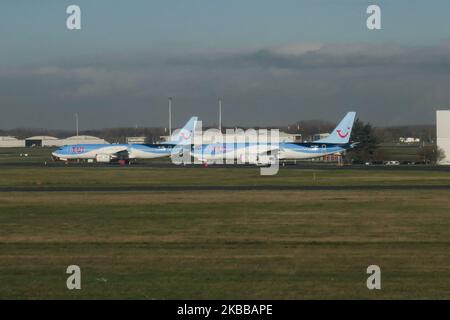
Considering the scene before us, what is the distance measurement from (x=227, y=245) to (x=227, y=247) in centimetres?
47

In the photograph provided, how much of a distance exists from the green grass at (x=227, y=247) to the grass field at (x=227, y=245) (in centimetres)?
4

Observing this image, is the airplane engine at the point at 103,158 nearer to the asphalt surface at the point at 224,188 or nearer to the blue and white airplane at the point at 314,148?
the blue and white airplane at the point at 314,148

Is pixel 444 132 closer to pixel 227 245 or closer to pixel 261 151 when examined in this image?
pixel 261 151

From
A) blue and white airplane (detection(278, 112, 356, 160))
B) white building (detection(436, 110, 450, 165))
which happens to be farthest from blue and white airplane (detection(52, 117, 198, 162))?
white building (detection(436, 110, 450, 165))

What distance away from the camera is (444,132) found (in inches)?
4097

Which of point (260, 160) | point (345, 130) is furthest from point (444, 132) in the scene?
point (260, 160)

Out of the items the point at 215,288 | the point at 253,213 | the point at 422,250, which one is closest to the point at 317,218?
the point at 253,213

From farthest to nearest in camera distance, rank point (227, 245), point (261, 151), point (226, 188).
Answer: point (261, 151) → point (226, 188) → point (227, 245)

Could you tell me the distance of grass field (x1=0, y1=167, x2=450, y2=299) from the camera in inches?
701

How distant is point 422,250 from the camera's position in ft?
77.8

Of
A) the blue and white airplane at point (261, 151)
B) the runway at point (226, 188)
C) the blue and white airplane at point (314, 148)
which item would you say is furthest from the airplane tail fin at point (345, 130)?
the runway at point (226, 188)

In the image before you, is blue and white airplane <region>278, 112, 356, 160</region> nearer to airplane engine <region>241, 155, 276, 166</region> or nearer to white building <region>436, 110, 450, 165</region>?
airplane engine <region>241, 155, 276, 166</region>
